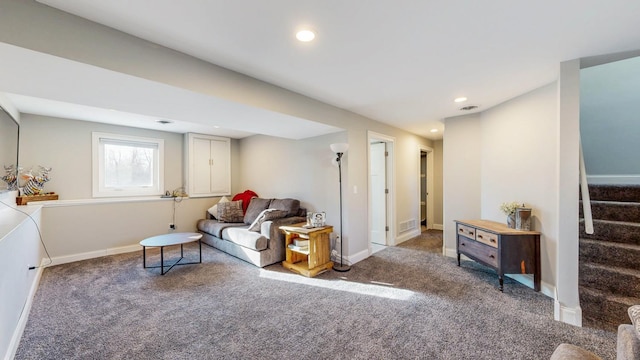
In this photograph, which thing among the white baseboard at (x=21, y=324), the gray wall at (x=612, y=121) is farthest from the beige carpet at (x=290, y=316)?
the gray wall at (x=612, y=121)

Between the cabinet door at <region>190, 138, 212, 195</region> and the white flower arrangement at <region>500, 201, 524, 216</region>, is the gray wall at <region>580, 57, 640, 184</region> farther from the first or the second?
the cabinet door at <region>190, 138, 212, 195</region>

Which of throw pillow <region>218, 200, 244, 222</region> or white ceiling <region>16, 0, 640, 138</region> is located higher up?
white ceiling <region>16, 0, 640, 138</region>

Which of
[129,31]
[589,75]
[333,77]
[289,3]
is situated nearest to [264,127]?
[333,77]

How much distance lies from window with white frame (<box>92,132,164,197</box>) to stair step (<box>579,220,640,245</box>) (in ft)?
21.9

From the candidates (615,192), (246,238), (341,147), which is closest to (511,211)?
(615,192)

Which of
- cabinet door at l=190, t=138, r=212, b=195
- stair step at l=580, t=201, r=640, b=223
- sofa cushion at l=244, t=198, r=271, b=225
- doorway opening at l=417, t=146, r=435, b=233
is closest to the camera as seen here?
stair step at l=580, t=201, r=640, b=223

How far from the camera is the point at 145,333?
2055 millimetres

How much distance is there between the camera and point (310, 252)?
3312 mm

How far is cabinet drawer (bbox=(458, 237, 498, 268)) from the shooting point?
2.92 meters

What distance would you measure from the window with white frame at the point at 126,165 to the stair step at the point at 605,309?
20.8ft

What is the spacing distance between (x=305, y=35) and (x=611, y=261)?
11.9ft

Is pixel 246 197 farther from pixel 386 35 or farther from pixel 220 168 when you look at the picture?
pixel 386 35

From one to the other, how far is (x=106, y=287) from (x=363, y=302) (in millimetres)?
2991

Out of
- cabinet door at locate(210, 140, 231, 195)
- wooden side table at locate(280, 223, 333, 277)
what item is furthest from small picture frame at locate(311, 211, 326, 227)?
cabinet door at locate(210, 140, 231, 195)
